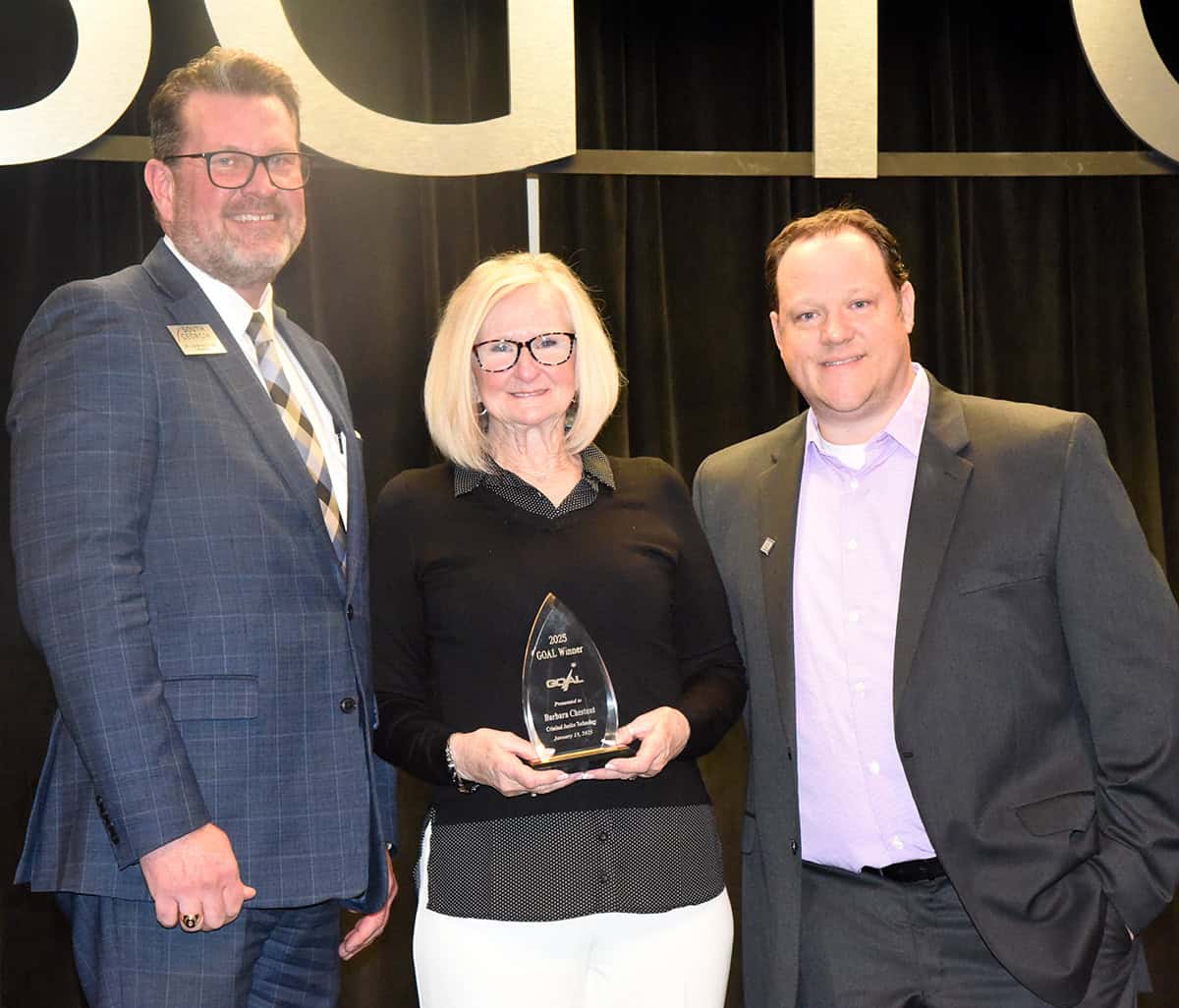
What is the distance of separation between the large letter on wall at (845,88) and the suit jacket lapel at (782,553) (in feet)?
5.31

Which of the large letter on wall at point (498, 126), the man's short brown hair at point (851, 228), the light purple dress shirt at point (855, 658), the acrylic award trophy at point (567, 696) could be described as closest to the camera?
the acrylic award trophy at point (567, 696)

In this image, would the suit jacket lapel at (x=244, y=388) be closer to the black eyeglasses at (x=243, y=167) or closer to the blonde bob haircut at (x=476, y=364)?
the black eyeglasses at (x=243, y=167)

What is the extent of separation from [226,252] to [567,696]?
38.8 inches

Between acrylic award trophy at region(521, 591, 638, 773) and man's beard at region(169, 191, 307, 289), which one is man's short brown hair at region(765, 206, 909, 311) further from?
man's beard at region(169, 191, 307, 289)

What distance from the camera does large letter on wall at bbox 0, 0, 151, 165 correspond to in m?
3.53

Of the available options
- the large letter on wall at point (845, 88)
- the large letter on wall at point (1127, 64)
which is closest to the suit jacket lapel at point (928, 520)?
the large letter on wall at point (845, 88)

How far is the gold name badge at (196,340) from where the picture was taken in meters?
2.23

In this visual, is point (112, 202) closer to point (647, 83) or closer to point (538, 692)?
point (647, 83)

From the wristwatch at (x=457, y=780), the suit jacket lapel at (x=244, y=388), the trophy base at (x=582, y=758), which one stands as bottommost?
the wristwatch at (x=457, y=780)

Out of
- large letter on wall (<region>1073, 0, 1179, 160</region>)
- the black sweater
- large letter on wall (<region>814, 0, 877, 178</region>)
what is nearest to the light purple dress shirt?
the black sweater

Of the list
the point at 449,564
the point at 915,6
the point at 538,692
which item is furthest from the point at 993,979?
the point at 915,6

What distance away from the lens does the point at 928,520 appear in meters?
2.35

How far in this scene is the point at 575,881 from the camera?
215 cm

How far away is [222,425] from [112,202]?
6.87 ft
